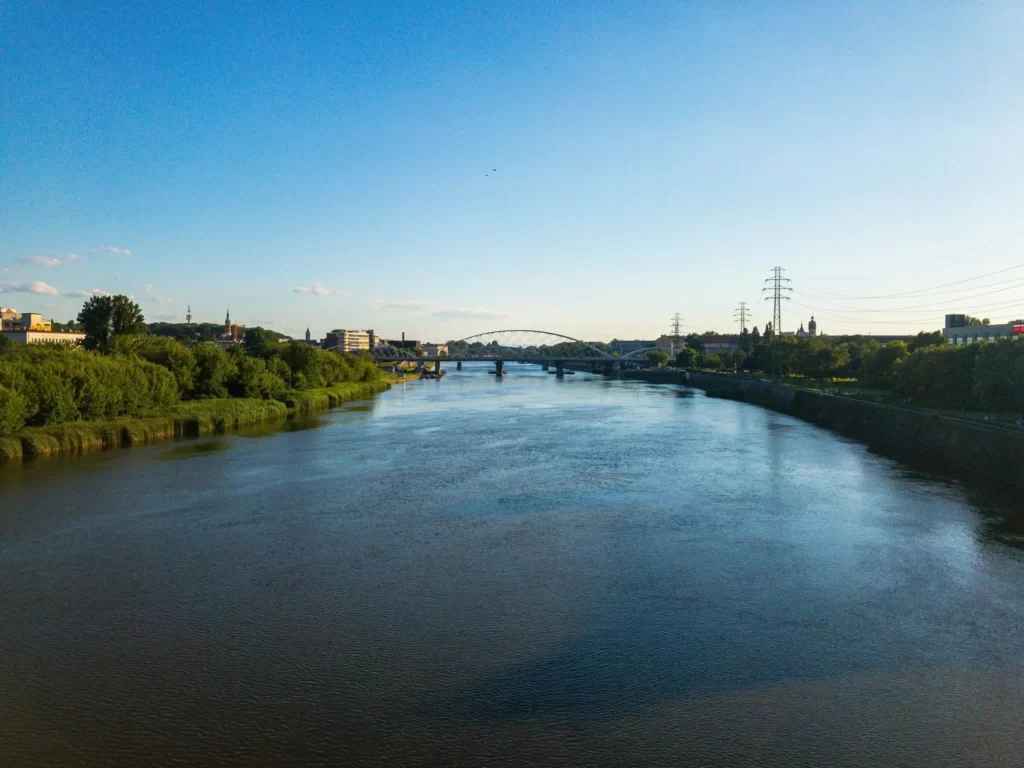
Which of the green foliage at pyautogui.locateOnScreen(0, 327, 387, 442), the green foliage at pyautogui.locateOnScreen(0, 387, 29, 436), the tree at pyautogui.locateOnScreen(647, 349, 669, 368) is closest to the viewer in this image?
the green foliage at pyautogui.locateOnScreen(0, 387, 29, 436)

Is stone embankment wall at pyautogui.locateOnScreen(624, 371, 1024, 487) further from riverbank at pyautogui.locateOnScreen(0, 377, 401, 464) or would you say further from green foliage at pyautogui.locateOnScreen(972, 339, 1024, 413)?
riverbank at pyautogui.locateOnScreen(0, 377, 401, 464)

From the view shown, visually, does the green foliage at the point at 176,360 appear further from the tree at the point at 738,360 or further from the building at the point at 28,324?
the tree at the point at 738,360

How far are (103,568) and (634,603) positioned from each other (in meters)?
6.84

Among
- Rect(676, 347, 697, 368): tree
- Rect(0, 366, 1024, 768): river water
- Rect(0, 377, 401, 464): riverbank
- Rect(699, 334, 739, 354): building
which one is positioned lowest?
Rect(0, 366, 1024, 768): river water

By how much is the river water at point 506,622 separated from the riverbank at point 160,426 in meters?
2.44

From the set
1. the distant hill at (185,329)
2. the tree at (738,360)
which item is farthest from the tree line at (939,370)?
the distant hill at (185,329)

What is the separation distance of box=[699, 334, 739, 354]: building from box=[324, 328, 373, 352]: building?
52997mm

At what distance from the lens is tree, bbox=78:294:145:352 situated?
3603 cm

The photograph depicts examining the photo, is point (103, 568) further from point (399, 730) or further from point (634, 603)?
point (634, 603)

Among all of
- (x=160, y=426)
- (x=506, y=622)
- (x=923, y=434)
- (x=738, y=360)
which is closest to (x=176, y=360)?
(x=160, y=426)

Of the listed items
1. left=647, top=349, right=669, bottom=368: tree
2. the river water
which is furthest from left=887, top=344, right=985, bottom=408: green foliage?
left=647, top=349, right=669, bottom=368: tree

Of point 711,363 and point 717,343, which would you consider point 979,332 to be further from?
point 717,343

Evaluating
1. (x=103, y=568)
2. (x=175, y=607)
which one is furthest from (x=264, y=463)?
(x=175, y=607)

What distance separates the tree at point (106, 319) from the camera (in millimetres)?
36031
